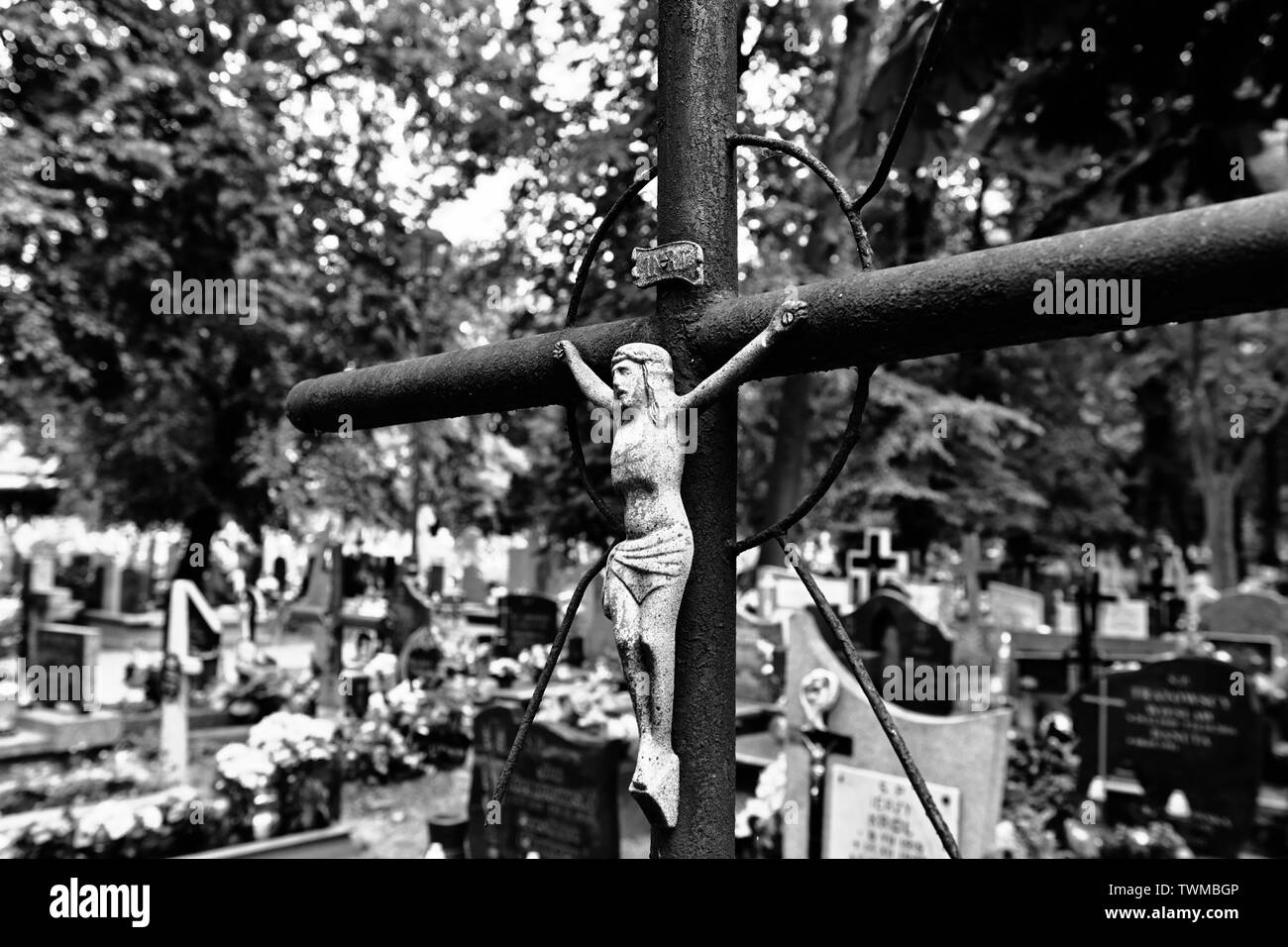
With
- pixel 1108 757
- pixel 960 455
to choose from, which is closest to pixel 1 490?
pixel 960 455

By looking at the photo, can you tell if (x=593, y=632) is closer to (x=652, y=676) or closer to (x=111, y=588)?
(x=652, y=676)

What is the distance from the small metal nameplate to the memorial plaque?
4.68m

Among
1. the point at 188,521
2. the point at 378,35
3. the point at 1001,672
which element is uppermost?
the point at 378,35

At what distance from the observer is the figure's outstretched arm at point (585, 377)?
135 cm

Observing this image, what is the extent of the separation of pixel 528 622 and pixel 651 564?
37.4 feet

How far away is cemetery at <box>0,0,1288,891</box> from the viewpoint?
1276 mm

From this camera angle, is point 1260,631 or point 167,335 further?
point 1260,631

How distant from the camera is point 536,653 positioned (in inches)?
470

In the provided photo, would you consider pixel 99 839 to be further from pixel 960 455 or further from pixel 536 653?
pixel 960 455

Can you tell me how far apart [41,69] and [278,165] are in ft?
8.57

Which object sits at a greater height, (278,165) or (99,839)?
(278,165)

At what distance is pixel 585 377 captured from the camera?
1392 mm

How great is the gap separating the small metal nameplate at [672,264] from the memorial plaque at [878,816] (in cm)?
468
